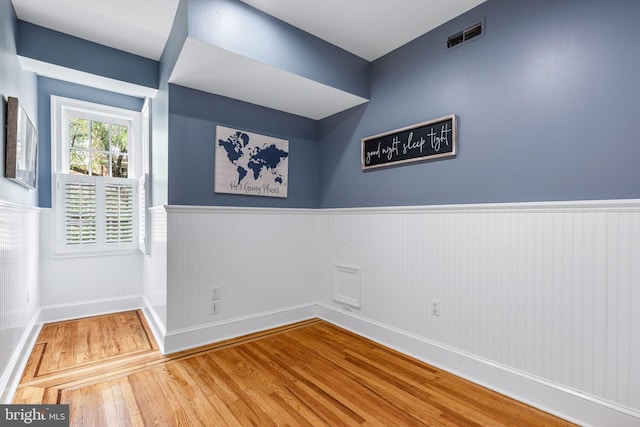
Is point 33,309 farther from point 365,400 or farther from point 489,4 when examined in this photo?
point 489,4

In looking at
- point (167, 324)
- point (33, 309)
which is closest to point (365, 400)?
point (167, 324)

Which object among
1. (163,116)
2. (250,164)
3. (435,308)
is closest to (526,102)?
(435,308)

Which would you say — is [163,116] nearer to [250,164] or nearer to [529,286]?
[250,164]

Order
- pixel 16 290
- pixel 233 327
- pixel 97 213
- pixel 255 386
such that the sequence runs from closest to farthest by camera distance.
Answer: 1. pixel 255 386
2. pixel 16 290
3. pixel 233 327
4. pixel 97 213

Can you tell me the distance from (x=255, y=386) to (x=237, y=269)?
3.62ft

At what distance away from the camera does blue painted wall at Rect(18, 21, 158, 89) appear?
2.30 metres

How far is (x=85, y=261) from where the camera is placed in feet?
10.6

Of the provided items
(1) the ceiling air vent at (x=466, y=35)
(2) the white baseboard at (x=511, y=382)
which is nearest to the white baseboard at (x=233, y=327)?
(2) the white baseboard at (x=511, y=382)

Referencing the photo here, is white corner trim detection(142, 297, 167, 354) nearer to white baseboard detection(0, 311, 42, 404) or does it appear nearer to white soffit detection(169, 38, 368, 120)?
white baseboard detection(0, 311, 42, 404)

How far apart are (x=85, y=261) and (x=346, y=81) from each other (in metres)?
3.27

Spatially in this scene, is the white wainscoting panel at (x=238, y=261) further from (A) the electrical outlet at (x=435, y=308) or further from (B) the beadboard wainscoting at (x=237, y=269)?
(A) the electrical outlet at (x=435, y=308)

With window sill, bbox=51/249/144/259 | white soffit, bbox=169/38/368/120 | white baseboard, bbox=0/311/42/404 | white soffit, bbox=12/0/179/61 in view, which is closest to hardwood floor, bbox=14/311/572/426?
white baseboard, bbox=0/311/42/404

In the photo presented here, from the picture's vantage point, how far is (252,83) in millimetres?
2498

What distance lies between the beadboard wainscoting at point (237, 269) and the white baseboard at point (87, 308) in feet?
4.74
